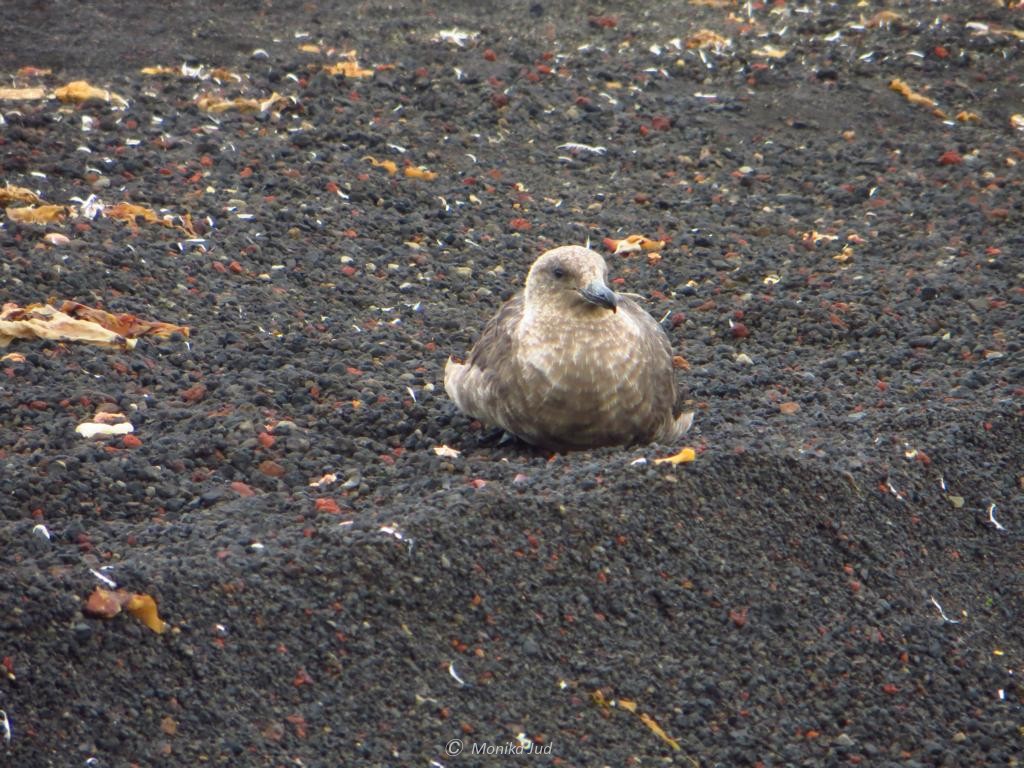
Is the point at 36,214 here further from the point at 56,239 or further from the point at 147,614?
the point at 147,614

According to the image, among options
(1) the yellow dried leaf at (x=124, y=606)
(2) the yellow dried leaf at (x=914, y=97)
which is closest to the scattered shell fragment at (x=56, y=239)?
(1) the yellow dried leaf at (x=124, y=606)

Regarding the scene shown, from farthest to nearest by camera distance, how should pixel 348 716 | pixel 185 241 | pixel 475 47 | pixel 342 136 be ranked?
pixel 475 47 < pixel 342 136 < pixel 185 241 < pixel 348 716

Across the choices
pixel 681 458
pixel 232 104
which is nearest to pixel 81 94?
pixel 232 104

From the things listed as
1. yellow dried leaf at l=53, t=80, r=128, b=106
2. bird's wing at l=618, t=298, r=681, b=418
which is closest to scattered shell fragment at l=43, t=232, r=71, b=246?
yellow dried leaf at l=53, t=80, r=128, b=106

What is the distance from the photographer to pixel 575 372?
5188 millimetres

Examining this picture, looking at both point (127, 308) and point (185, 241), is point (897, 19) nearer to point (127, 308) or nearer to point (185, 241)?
point (185, 241)

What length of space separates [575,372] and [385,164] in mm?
3634

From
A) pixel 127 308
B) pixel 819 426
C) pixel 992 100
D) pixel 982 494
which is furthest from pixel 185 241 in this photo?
pixel 992 100

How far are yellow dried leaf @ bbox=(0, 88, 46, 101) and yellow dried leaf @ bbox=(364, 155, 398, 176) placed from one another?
2038 mm

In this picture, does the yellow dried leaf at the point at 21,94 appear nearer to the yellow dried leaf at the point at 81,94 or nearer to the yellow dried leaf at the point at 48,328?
the yellow dried leaf at the point at 81,94

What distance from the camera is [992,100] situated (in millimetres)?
9609

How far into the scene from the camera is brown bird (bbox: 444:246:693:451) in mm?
5215

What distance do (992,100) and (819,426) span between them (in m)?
4.90

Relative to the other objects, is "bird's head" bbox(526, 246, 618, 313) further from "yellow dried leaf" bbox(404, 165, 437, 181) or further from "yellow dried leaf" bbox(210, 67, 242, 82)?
"yellow dried leaf" bbox(210, 67, 242, 82)
